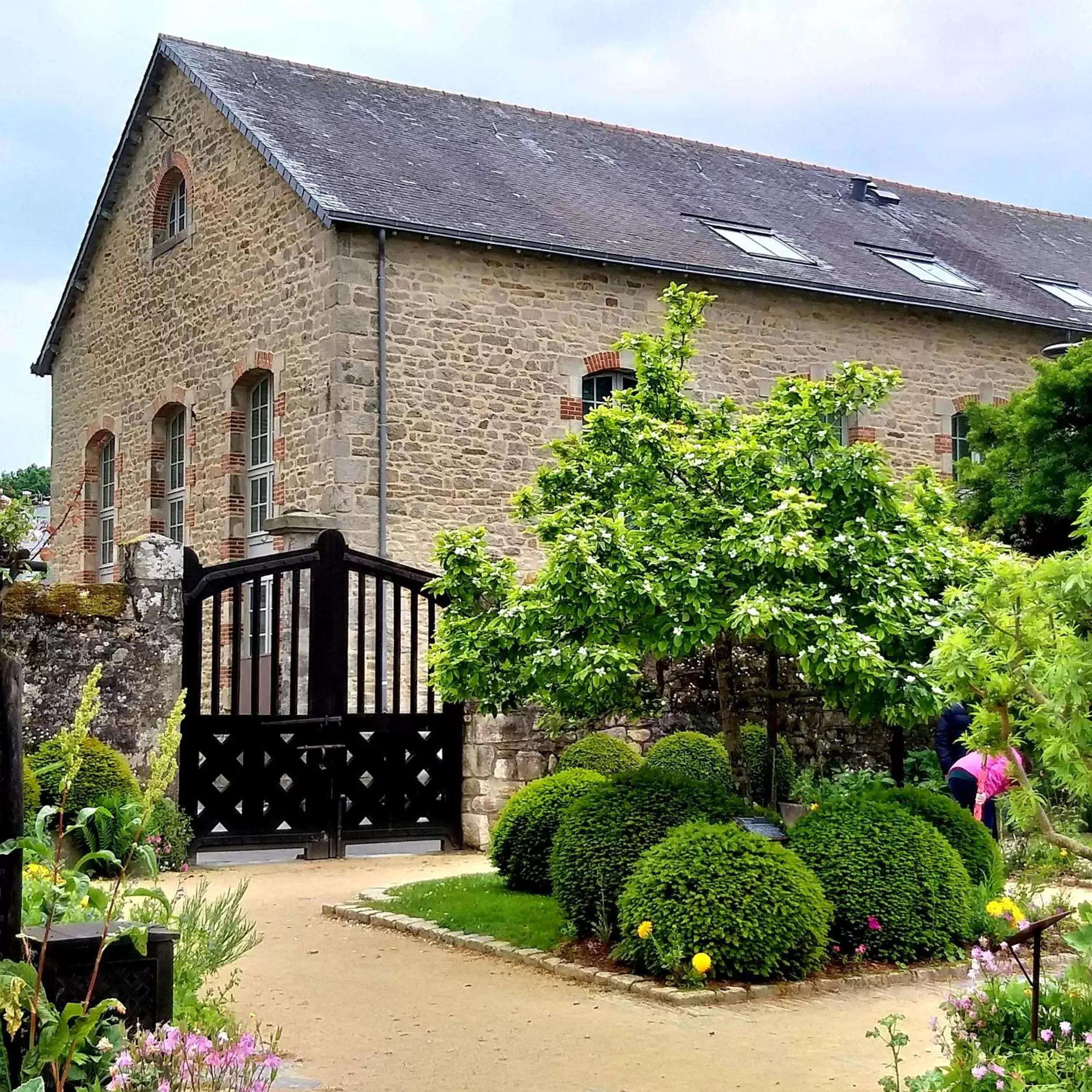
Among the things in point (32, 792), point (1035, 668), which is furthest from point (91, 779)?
point (1035, 668)

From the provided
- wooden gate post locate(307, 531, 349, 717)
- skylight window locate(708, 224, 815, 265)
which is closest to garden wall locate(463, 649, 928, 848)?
wooden gate post locate(307, 531, 349, 717)

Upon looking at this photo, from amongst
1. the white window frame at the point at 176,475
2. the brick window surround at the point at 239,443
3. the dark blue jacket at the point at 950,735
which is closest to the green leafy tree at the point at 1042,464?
the dark blue jacket at the point at 950,735

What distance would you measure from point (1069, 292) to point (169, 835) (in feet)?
53.6

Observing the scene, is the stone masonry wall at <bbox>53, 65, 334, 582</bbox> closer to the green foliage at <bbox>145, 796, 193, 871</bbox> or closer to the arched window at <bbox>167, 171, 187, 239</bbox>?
the arched window at <bbox>167, 171, 187, 239</bbox>

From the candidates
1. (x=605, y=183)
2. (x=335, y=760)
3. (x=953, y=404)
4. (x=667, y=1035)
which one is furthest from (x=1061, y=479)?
(x=667, y=1035)

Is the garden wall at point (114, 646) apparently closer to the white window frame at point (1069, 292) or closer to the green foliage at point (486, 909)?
the green foliage at point (486, 909)

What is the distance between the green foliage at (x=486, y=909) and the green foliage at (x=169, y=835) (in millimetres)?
2108

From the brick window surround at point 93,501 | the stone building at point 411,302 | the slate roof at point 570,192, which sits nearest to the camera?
the stone building at point 411,302

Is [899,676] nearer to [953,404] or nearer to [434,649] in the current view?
[434,649]

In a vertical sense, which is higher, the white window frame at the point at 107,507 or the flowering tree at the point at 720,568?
the white window frame at the point at 107,507

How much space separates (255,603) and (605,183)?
363 inches

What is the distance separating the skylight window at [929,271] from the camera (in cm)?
2022

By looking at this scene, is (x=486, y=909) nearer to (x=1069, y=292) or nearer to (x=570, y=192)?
(x=570, y=192)

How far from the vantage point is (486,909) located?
30.0 feet
